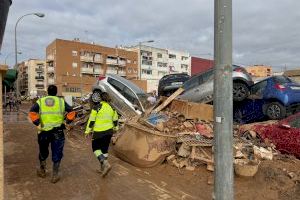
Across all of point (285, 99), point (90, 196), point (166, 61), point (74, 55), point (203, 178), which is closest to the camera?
point (90, 196)

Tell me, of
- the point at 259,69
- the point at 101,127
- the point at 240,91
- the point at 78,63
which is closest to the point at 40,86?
the point at 78,63

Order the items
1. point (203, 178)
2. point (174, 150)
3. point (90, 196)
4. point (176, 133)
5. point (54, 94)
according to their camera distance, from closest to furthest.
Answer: point (90, 196) < point (54, 94) < point (203, 178) < point (174, 150) < point (176, 133)

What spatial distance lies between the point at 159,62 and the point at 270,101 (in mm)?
90865

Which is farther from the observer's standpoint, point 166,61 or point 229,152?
point 166,61

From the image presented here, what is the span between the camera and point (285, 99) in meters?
13.1

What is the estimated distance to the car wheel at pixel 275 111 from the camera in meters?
13.2

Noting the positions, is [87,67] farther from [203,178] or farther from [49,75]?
[203,178]

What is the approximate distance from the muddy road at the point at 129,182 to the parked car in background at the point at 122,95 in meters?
5.52

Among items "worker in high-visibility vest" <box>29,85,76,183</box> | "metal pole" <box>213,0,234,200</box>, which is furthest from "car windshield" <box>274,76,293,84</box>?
"metal pole" <box>213,0,234,200</box>

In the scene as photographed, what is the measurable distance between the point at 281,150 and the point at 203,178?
262cm

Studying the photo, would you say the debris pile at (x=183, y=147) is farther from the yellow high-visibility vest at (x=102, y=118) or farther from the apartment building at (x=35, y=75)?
the apartment building at (x=35, y=75)

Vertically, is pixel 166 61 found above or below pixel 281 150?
above

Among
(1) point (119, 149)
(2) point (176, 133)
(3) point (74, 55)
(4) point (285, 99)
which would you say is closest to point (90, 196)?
(1) point (119, 149)

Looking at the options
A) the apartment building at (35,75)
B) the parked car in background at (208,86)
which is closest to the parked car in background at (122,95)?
the parked car in background at (208,86)
